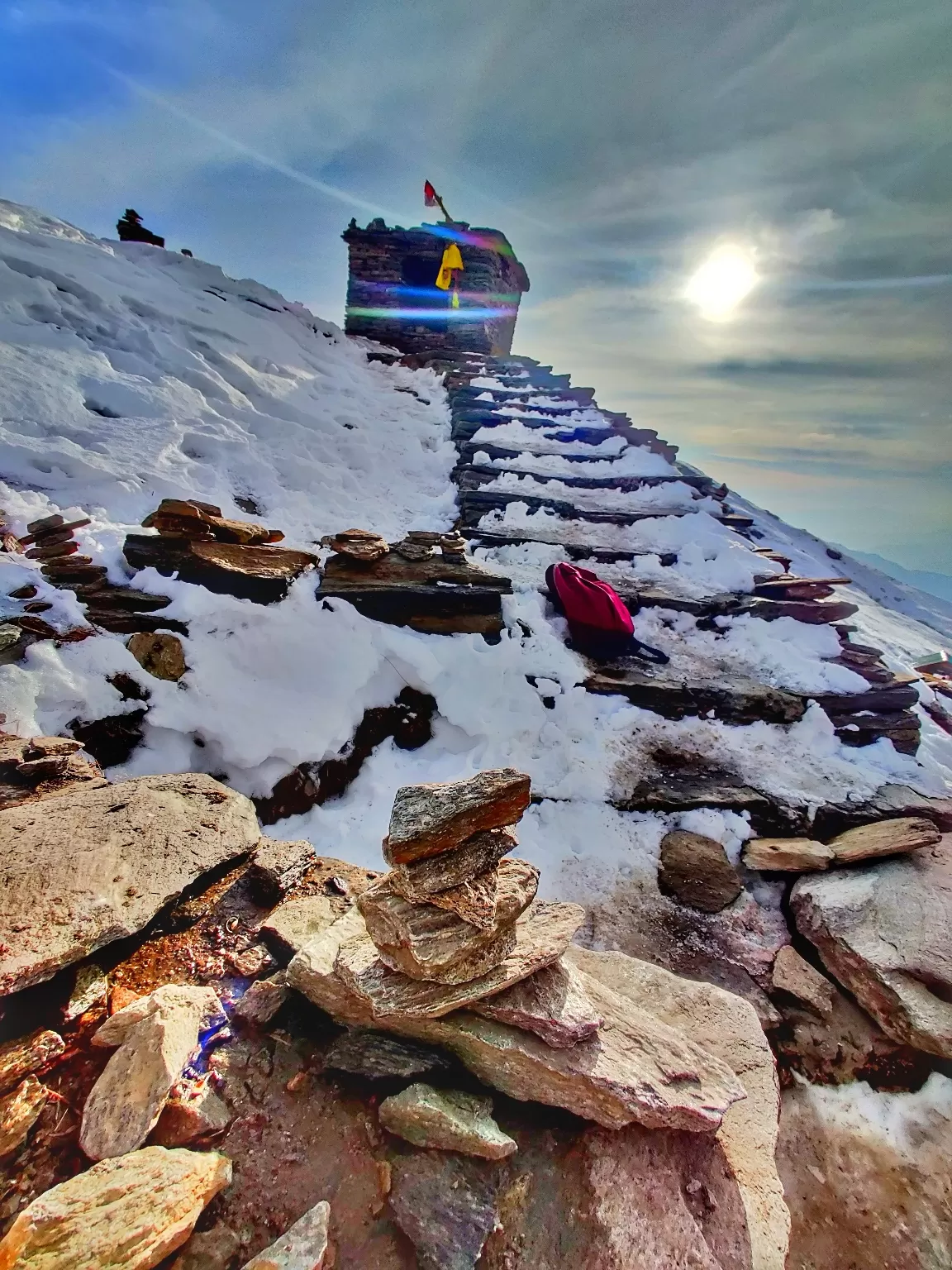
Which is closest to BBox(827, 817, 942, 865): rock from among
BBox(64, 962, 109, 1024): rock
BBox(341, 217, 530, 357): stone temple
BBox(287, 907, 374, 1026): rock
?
BBox(287, 907, 374, 1026): rock

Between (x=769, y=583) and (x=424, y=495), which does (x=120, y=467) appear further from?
(x=769, y=583)

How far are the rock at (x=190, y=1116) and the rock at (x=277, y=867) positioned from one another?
1059mm

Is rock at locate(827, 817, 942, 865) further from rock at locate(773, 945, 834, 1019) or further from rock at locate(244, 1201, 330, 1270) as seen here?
rock at locate(244, 1201, 330, 1270)

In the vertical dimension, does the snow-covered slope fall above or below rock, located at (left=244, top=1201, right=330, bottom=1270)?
above

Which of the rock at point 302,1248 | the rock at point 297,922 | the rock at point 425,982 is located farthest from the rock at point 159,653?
the rock at point 302,1248

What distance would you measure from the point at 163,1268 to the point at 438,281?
66.1 feet

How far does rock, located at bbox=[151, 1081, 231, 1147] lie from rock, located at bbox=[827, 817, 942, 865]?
162 inches

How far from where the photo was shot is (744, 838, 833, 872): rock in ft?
12.7

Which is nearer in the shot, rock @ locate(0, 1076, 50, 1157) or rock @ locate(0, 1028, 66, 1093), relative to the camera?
rock @ locate(0, 1076, 50, 1157)

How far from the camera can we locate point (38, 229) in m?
10.8

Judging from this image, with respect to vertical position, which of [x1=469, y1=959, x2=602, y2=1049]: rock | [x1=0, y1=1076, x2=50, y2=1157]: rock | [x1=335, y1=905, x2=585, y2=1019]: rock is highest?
[x1=335, y1=905, x2=585, y2=1019]: rock

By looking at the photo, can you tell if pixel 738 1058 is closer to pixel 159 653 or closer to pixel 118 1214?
pixel 118 1214

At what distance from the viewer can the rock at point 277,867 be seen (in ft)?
9.93

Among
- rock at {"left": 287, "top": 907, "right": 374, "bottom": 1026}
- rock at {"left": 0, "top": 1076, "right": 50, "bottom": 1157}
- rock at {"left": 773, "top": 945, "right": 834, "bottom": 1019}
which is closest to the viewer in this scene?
rock at {"left": 0, "top": 1076, "right": 50, "bottom": 1157}
